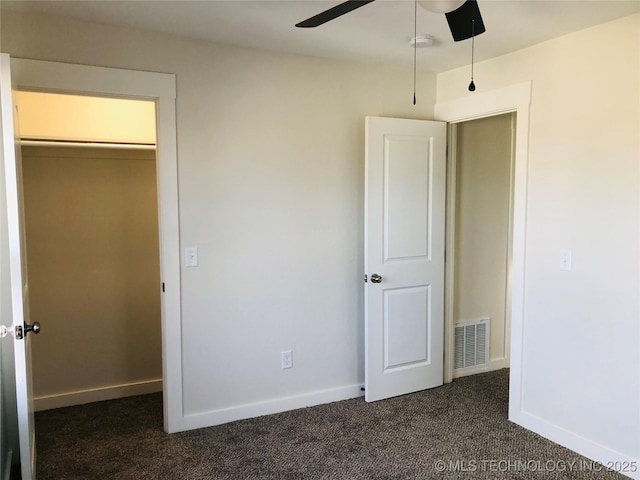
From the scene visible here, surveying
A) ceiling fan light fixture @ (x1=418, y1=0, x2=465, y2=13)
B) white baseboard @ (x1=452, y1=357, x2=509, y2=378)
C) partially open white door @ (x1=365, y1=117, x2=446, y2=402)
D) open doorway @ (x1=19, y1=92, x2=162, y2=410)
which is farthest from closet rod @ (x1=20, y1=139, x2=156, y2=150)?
white baseboard @ (x1=452, y1=357, x2=509, y2=378)

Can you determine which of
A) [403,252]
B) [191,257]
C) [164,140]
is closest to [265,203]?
[191,257]

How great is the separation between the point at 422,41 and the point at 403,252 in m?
1.39

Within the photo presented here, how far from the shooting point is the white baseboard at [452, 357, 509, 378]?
403cm

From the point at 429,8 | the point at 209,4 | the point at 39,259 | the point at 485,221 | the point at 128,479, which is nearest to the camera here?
the point at 429,8

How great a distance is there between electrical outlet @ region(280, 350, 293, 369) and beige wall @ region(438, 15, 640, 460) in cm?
149

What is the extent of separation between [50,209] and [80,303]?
2.24ft

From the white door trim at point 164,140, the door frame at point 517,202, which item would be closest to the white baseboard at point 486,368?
the door frame at point 517,202

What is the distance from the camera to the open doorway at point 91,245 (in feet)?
11.1

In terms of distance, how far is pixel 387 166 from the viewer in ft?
11.2

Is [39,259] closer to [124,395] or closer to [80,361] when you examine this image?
[80,361]

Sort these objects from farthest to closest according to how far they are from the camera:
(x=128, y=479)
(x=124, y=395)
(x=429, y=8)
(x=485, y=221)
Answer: (x=485, y=221) < (x=124, y=395) < (x=128, y=479) < (x=429, y=8)

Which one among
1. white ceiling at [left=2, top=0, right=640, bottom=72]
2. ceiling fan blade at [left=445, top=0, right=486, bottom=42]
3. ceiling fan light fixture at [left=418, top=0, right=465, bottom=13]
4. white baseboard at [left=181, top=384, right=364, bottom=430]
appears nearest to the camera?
ceiling fan light fixture at [left=418, top=0, right=465, bottom=13]

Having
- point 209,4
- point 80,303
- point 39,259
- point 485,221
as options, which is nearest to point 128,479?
point 80,303

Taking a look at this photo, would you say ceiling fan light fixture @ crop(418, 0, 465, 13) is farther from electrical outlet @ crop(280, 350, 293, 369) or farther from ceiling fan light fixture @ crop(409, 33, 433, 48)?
electrical outlet @ crop(280, 350, 293, 369)
